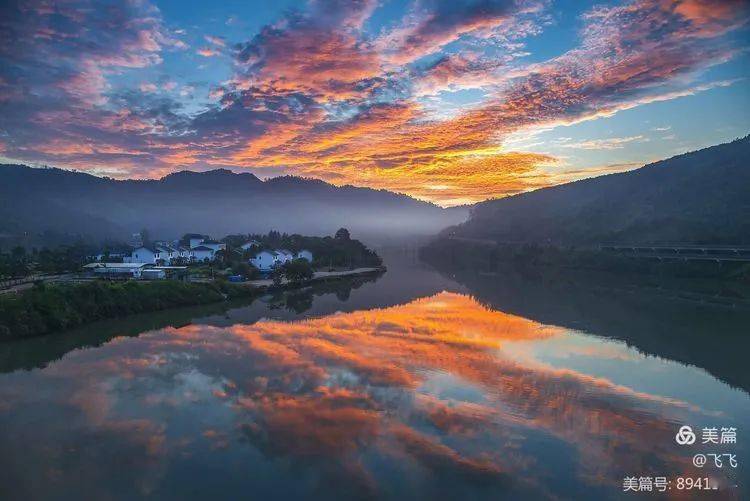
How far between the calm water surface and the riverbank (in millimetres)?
1062

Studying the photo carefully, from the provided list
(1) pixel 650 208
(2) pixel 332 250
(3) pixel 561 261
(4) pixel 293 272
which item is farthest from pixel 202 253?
(1) pixel 650 208

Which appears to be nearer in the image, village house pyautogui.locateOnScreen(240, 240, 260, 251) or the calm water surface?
the calm water surface

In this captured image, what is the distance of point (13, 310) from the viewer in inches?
710

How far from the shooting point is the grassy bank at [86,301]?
1806cm

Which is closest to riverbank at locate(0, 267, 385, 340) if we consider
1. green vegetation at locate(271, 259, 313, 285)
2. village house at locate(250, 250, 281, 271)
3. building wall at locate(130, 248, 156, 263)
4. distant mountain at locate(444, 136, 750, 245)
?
green vegetation at locate(271, 259, 313, 285)

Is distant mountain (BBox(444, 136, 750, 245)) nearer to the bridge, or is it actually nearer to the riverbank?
the bridge

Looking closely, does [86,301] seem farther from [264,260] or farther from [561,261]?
[561,261]

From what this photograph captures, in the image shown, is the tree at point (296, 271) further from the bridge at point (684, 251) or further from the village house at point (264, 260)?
the bridge at point (684, 251)

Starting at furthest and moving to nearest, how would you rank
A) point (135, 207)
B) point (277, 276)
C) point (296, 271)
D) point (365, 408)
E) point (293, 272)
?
→ point (135, 207) → point (296, 271) → point (293, 272) → point (277, 276) → point (365, 408)

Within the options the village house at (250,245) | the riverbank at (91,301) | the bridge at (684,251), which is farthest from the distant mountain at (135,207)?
the bridge at (684,251)

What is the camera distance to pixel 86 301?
2127cm

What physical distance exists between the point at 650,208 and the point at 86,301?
238ft

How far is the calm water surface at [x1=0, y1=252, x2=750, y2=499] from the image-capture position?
8016 mm

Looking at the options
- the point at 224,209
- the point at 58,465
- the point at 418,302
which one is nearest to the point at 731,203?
the point at 418,302
